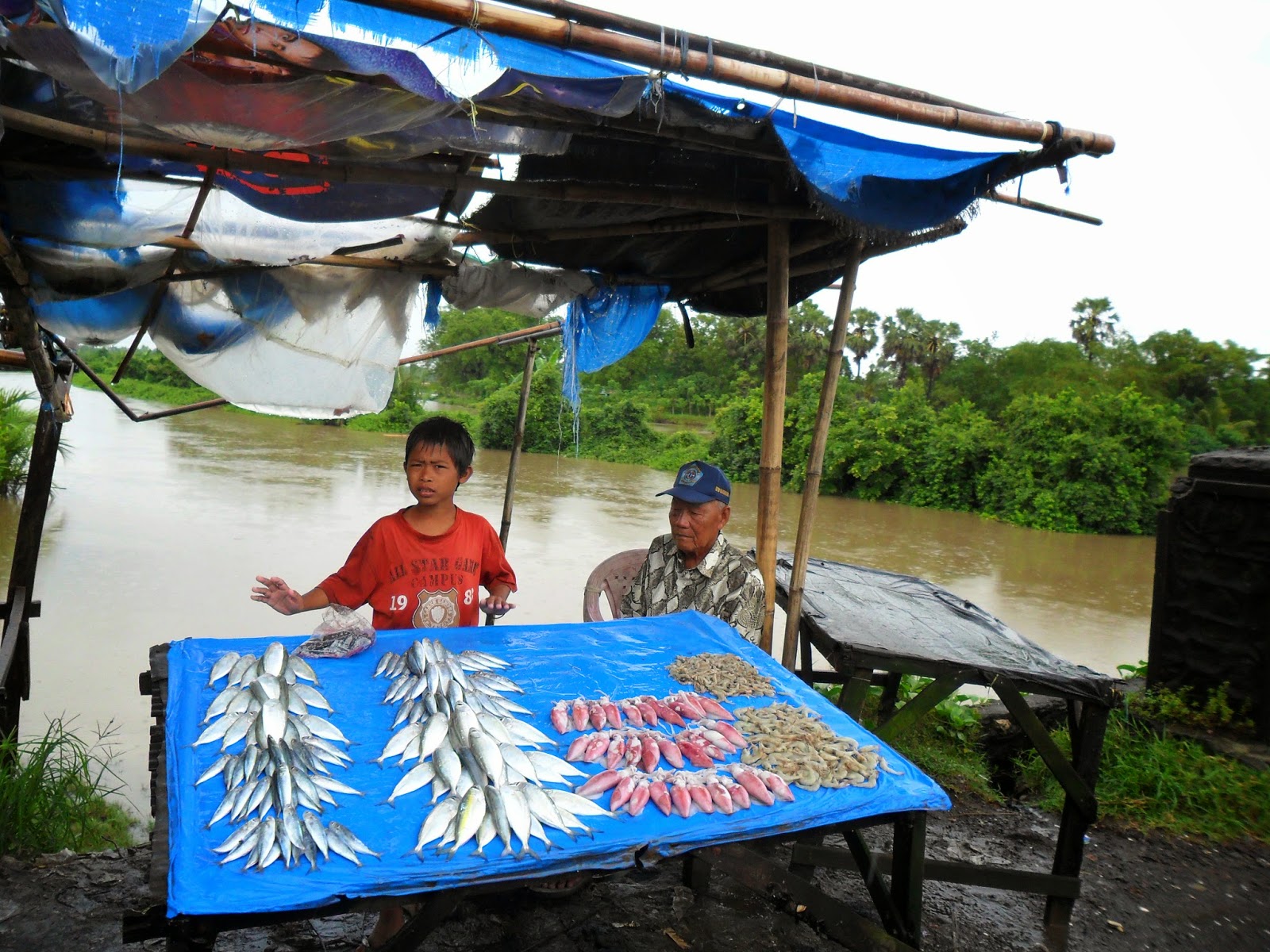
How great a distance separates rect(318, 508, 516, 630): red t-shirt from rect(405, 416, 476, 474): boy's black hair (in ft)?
0.77

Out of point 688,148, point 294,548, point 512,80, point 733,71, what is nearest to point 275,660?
point 512,80

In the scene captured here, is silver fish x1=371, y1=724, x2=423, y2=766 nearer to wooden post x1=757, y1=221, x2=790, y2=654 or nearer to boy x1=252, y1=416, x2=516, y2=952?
boy x1=252, y1=416, x2=516, y2=952

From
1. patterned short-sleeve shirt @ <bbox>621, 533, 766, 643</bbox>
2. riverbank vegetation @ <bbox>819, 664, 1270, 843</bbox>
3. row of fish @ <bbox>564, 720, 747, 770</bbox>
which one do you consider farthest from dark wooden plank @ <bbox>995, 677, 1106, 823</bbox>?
riverbank vegetation @ <bbox>819, 664, 1270, 843</bbox>

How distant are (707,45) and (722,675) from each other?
1.79 meters

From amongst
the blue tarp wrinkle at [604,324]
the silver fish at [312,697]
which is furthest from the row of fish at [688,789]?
the blue tarp wrinkle at [604,324]

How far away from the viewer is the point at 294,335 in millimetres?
5176

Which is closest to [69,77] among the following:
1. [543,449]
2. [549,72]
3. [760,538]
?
[549,72]

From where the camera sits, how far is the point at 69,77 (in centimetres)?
208

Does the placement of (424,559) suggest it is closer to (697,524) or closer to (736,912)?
(697,524)

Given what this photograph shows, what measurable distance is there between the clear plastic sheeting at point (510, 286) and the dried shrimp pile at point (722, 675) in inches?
115

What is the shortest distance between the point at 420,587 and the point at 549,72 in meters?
1.70

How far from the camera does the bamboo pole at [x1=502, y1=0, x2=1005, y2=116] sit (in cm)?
234

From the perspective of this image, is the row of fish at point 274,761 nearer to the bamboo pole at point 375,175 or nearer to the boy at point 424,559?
the boy at point 424,559

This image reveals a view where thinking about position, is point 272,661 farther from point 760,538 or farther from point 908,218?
point 908,218
